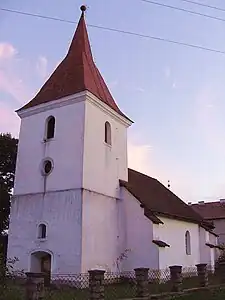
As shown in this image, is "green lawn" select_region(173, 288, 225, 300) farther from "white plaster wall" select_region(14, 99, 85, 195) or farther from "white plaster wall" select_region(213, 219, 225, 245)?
"white plaster wall" select_region(213, 219, 225, 245)

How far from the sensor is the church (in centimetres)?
1702

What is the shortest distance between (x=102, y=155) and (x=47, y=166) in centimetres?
284

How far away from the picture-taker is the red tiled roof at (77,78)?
19.5m

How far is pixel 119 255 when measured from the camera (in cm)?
1898

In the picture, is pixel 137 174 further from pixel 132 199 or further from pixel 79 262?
pixel 79 262

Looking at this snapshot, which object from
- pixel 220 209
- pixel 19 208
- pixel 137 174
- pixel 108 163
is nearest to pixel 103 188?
pixel 108 163

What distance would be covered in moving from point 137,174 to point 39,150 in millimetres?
8698

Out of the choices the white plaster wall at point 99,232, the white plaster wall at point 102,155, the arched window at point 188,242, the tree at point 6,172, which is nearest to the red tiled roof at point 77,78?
the white plaster wall at point 102,155

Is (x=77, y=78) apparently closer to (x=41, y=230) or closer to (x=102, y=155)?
(x=102, y=155)

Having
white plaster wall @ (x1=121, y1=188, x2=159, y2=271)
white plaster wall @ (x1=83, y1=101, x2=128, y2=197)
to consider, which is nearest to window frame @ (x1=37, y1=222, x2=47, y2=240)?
white plaster wall @ (x1=83, y1=101, x2=128, y2=197)

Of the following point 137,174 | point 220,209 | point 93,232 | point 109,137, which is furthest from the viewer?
point 220,209

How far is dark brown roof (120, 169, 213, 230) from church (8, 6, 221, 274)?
117mm

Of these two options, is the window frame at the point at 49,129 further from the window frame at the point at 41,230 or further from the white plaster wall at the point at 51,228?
the window frame at the point at 41,230

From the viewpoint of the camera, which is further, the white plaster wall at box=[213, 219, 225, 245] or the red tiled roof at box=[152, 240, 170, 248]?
the white plaster wall at box=[213, 219, 225, 245]
